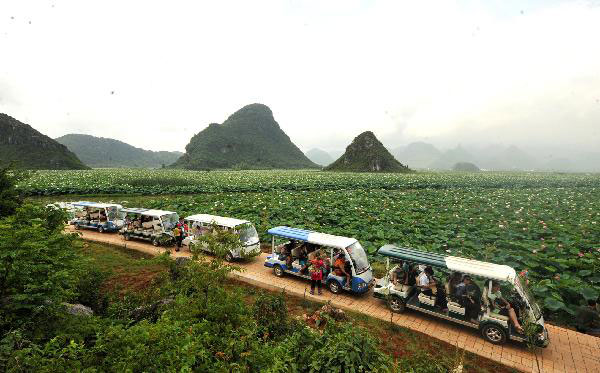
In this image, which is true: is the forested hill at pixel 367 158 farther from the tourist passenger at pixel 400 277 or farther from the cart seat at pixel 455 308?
the cart seat at pixel 455 308

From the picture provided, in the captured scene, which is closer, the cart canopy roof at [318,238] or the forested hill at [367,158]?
the cart canopy roof at [318,238]

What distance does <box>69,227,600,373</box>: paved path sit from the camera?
8.32m

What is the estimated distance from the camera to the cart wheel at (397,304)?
10.7 meters

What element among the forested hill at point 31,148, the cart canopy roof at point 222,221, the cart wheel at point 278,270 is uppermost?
the forested hill at point 31,148

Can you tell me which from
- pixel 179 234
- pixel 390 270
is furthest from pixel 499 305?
pixel 179 234

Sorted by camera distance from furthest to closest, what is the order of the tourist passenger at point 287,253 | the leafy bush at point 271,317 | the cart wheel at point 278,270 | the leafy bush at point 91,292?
the cart wheel at point 278,270, the tourist passenger at point 287,253, the leafy bush at point 91,292, the leafy bush at point 271,317

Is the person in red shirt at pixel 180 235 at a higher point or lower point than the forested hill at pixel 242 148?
lower

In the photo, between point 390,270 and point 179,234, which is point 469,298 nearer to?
point 390,270

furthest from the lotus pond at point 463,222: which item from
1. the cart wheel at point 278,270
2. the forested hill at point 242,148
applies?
the forested hill at point 242,148

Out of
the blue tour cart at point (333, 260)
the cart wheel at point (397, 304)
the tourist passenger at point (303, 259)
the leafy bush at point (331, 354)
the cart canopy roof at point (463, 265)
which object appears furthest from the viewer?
the tourist passenger at point (303, 259)

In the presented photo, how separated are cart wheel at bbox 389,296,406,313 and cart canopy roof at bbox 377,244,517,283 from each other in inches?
63.1

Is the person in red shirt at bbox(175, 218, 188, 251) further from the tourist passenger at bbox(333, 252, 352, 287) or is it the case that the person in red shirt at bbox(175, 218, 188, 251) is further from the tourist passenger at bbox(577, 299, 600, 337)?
the tourist passenger at bbox(577, 299, 600, 337)

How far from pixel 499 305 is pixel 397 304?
3.25 metres

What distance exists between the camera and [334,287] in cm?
1215
